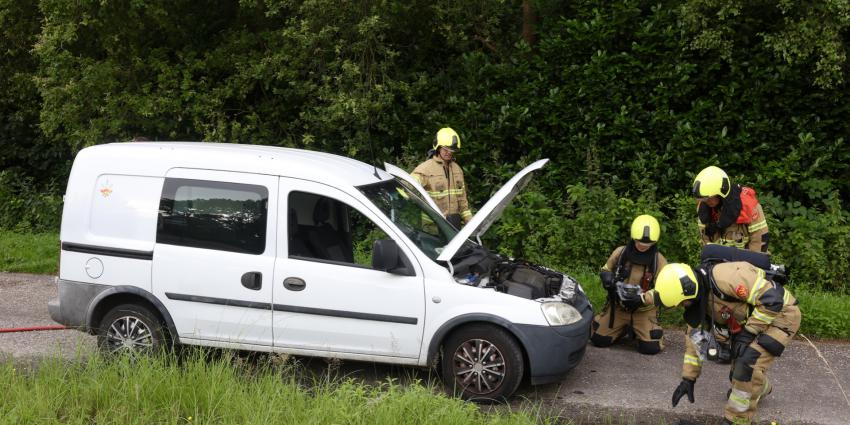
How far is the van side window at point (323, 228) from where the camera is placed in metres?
6.26

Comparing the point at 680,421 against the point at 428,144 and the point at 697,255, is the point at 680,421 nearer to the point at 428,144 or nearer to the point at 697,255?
the point at 697,255

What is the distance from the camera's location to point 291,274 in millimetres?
6137

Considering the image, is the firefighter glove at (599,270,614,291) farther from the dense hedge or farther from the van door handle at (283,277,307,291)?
the van door handle at (283,277,307,291)

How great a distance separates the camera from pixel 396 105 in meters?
12.7

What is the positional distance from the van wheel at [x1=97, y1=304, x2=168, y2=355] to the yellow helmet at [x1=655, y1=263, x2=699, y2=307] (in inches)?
151

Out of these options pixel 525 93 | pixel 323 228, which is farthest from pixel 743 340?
pixel 525 93

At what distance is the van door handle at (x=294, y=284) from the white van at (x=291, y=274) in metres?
0.01

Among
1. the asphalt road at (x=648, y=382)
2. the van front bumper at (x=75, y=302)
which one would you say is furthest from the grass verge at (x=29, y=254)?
the van front bumper at (x=75, y=302)

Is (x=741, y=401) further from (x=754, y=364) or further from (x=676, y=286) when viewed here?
(x=676, y=286)

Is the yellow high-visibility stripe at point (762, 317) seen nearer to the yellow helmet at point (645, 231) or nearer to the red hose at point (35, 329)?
the yellow helmet at point (645, 231)

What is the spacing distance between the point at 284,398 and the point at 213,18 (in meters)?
9.79

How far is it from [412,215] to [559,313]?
1487mm

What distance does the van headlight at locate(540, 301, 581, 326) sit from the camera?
5961mm

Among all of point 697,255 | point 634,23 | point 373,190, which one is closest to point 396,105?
point 634,23
